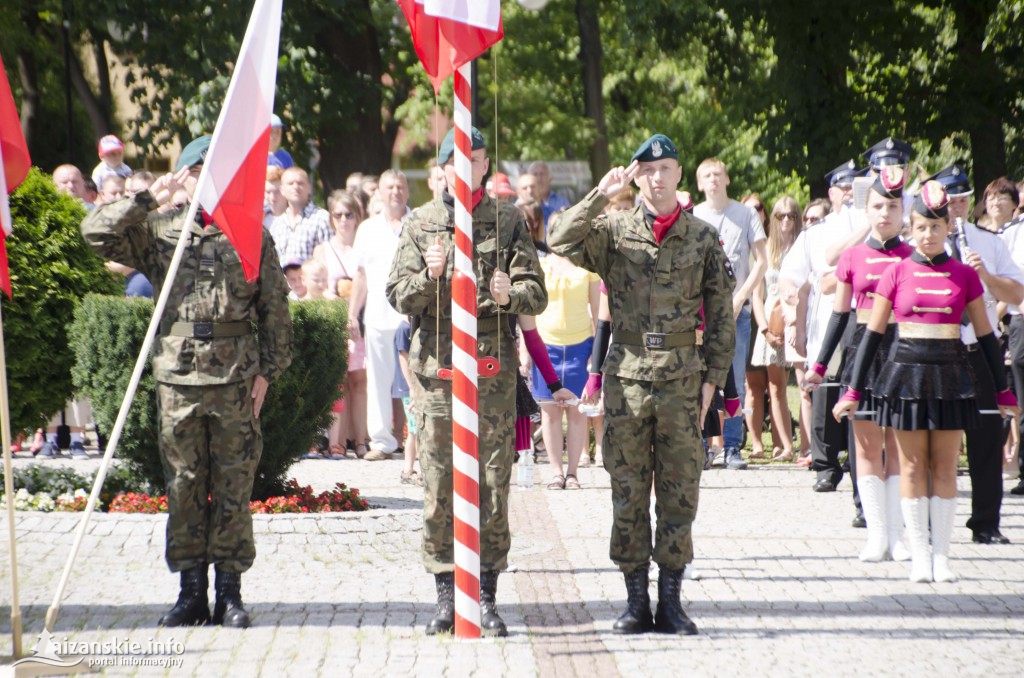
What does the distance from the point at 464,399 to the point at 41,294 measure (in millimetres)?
4490

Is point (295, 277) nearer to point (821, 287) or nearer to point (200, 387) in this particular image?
point (821, 287)

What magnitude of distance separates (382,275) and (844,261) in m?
4.77

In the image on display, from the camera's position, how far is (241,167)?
6785 mm

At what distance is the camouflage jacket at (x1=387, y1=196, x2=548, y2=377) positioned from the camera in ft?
22.5

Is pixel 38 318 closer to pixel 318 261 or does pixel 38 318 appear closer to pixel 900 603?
pixel 318 261

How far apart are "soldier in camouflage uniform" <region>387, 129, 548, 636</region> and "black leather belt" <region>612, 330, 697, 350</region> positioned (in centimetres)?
47

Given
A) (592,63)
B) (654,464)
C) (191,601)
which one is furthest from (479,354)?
(592,63)

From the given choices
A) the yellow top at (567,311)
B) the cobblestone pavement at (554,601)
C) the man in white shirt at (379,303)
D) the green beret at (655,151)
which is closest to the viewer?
the cobblestone pavement at (554,601)

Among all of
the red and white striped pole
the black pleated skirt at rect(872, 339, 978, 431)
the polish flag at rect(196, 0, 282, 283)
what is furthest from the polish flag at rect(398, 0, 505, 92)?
the black pleated skirt at rect(872, 339, 978, 431)

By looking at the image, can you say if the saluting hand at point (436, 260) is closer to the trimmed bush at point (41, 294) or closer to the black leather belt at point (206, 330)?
the black leather belt at point (206, 330)

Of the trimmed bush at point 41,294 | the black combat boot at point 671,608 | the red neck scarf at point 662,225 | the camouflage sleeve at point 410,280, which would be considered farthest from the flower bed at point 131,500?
the red neck scarf at point 662,225

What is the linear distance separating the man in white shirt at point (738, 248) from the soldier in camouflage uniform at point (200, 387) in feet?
18.7

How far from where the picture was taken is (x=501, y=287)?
672cm

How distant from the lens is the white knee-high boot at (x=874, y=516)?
8.71 m
